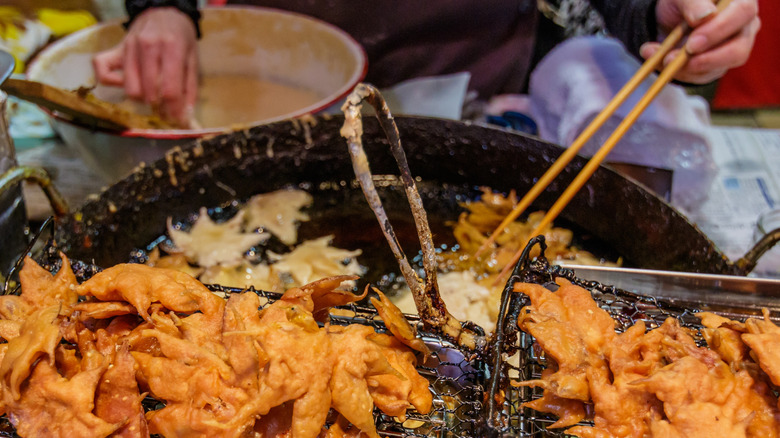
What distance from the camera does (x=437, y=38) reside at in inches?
137

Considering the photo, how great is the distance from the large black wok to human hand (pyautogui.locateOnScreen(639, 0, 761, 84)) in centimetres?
59

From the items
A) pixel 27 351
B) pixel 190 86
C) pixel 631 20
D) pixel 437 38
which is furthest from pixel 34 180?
pixel 631 20

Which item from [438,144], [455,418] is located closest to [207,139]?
[438,144]

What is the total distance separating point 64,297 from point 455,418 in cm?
95

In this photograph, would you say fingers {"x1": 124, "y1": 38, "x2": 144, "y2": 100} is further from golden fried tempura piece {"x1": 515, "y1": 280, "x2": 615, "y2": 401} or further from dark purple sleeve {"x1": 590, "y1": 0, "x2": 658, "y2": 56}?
dark purple sleeve {"x1": 590, "y1": 0, "x2": 658, "y2": 56}

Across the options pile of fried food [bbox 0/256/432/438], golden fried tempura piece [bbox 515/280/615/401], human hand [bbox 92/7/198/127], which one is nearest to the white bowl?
human hand [bbox 92/7/198/127]

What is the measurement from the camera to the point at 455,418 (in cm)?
113

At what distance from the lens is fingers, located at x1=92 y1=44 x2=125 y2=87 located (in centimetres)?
249

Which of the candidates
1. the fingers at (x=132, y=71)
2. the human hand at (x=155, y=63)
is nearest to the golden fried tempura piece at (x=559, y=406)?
the human hand at (x=155, y=63)

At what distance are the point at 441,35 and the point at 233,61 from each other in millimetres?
1399

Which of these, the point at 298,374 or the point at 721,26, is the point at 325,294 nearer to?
the point at 298,374

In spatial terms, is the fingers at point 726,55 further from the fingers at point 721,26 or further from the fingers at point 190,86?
the fingers at point 190,86

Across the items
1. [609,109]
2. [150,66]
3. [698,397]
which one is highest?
[609,109]

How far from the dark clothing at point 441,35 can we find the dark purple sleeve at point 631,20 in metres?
0.14
